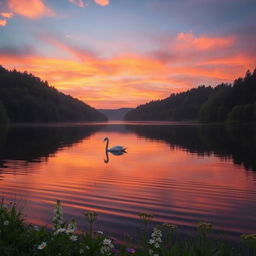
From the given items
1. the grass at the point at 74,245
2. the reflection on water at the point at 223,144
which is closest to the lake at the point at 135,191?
the reflection on water at the point at 223,144

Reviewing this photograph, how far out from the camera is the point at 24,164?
91.5ft

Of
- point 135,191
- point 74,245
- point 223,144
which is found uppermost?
point 223,144

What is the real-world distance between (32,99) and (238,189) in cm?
17164

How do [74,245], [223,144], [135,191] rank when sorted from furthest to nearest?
1. [223,144]
2. [135,191]
3. [74,245]

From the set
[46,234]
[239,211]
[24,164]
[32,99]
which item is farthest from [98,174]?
[32,99]

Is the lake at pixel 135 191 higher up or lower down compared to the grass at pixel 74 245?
lower down

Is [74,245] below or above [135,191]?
above

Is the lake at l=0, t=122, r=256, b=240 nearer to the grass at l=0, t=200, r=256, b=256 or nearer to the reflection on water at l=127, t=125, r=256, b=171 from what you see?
the reflection on water at l=127, t=125, r=256, b=171

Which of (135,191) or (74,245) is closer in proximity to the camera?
(74,245)

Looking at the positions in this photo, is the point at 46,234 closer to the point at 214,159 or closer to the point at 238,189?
the point at 238,189

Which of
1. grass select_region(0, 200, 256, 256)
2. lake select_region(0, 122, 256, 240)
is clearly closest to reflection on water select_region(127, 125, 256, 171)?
lake select_region(0, 122, 256, 240)

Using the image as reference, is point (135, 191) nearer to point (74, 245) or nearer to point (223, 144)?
point (74, 245)

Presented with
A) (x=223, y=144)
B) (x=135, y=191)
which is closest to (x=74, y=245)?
(x=135, y=191)

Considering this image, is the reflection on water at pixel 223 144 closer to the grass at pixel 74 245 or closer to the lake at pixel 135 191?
the lake at pixel 135 191
